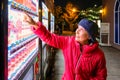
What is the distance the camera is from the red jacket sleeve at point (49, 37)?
255 centimetres

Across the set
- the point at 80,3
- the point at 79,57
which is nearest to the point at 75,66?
the point at 79,57

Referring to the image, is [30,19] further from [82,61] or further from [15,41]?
[82,61]

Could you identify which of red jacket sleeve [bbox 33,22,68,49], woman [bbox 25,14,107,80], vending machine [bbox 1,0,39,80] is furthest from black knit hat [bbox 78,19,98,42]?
vending machine [bbox 1,0,39,80]

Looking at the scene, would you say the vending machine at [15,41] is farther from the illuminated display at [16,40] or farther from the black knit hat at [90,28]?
the black knit hat at [90,28]

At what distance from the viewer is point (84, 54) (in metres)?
2.57

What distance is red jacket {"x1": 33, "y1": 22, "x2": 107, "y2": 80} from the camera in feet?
8.39

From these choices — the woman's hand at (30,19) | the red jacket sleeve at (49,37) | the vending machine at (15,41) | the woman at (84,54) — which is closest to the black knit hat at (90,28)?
the woman at (84,54)

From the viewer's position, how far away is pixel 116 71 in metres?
8.68

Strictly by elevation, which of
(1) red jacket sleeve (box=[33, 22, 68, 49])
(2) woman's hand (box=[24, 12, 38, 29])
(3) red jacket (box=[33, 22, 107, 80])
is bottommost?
(3) red jacket (box=[33, 22, 107, 80])

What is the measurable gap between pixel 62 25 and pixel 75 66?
3335cm

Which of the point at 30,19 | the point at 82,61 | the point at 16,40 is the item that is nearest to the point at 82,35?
the point at 82,61

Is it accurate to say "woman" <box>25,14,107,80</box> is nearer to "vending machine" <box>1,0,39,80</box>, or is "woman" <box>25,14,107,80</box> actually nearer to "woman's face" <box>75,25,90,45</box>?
"woman's face" <box>75,25,90,45</box>

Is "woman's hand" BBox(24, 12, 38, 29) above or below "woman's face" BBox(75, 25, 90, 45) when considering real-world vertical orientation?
above

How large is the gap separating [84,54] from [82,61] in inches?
2.8
